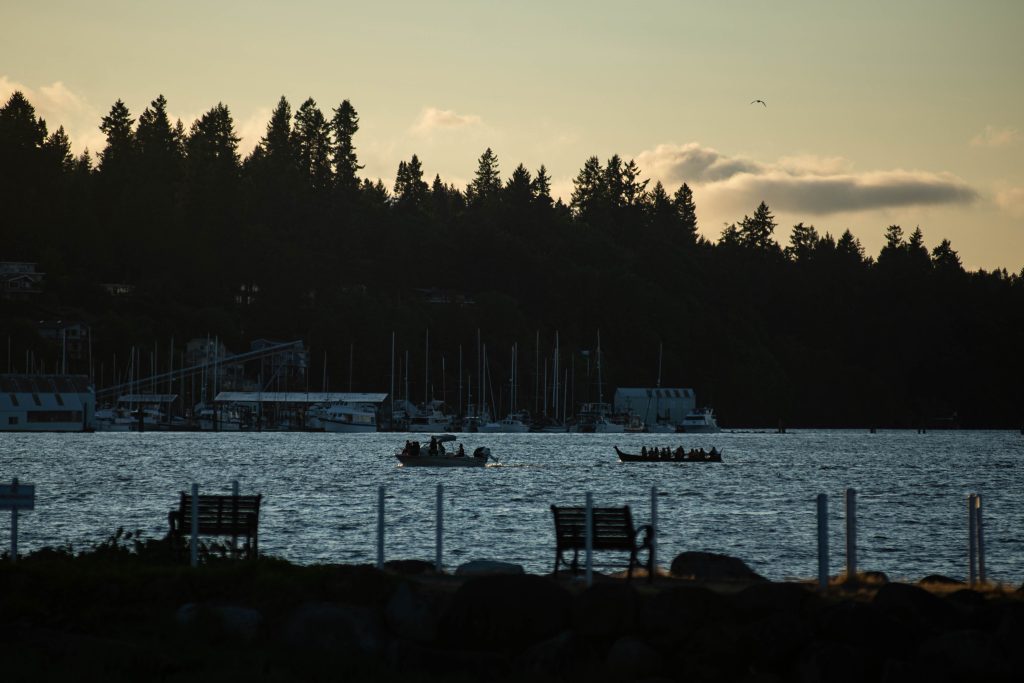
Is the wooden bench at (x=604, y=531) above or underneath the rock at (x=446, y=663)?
above

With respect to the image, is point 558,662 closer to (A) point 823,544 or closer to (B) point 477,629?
(B) point 477,629

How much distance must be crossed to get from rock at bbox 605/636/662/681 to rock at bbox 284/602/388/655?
A: 297cm

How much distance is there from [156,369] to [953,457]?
108m

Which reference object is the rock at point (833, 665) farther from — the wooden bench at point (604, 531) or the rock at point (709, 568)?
the rock at point (709, 568)

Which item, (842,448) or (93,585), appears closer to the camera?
(93,585)

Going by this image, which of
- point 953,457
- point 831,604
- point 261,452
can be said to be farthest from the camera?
point 953,457

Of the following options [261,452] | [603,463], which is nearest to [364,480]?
[603,463]

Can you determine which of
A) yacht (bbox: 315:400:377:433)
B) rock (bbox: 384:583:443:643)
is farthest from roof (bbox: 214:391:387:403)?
rock (bbox: 384:583:443:643)

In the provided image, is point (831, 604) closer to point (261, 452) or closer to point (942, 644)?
point (942, 644)

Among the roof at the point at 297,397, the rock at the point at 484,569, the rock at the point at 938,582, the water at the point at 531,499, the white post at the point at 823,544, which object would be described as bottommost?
the water at the point at 531,499

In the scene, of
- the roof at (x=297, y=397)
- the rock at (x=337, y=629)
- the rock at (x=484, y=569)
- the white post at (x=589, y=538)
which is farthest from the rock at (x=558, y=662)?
the roof at (x=297, y=397)

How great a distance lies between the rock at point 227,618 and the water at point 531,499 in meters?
17.1

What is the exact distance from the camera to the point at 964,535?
1923 inches

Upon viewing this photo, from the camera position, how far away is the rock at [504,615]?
1908 centimetres
